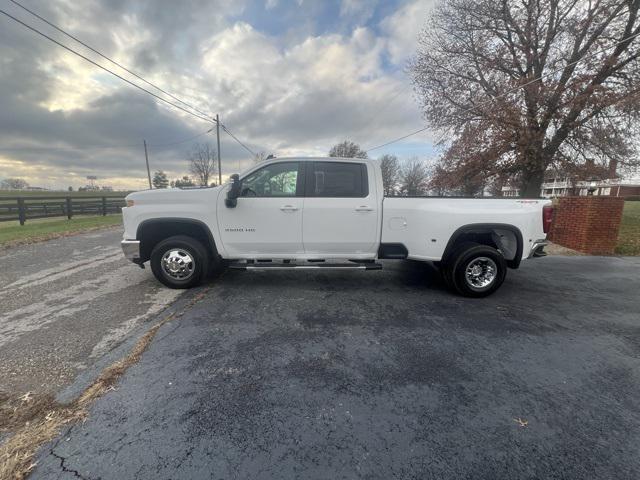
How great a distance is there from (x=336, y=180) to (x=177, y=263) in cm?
275

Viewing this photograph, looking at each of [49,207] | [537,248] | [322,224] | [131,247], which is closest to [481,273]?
[537,248]

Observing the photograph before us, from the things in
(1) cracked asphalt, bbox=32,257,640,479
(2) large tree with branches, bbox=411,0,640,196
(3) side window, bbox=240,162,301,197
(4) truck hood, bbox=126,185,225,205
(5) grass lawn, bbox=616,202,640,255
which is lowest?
(1) cracked asphalt, bbox=32,257,640,479

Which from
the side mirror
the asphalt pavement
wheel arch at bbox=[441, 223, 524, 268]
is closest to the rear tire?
wheel arch at bbox=[441, 223, 524, 268]

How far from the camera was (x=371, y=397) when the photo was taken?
2.27 meters

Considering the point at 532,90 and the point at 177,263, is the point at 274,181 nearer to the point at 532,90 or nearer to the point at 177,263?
the point at 177,263

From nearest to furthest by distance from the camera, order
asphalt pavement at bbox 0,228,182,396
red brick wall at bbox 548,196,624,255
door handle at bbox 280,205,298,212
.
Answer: asphalt pavement at bbox 0,228,182,396, door handle at bbox 280,205,298,212, red brick wall at bbox 548,196,624,255

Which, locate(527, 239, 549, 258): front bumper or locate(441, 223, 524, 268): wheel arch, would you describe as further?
locate(527, 239, 549, 258): front bumper

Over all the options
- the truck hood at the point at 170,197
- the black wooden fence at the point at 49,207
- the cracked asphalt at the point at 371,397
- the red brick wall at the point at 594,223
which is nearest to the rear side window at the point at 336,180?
the truck hood at the point at 170,197

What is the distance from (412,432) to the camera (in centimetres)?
195

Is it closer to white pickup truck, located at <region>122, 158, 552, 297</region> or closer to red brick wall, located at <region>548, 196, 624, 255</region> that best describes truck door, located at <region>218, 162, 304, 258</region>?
white pickup truck, located at <region>122, 158, 552, 297</region>

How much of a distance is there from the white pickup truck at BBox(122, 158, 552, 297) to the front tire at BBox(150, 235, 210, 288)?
0.02m

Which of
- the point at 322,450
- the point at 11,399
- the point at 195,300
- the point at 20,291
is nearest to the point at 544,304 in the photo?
the point at 322,450

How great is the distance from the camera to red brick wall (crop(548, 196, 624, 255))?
753 centimetres

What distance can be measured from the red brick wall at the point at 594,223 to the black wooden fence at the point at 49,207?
20745 mm
